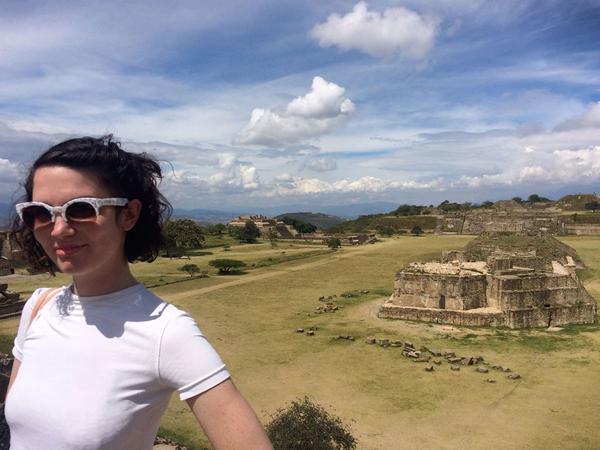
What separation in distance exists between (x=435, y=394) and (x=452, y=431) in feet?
6.30

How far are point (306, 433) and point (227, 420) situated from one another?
6.66m

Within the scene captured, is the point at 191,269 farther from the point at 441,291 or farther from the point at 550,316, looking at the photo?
the point at 550,316

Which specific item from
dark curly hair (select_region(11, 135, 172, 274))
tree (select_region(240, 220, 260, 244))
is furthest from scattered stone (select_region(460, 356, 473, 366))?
tree (select_region(240, 220, 260, 244))

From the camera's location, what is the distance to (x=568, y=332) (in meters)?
16.9

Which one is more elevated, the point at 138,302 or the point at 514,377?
the point at 138,302

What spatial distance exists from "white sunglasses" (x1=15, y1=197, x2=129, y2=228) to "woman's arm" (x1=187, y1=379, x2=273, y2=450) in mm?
769

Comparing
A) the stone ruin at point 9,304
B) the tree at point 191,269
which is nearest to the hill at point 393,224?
the tree at point 191,269

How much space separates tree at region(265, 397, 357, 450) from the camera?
745 centimetres

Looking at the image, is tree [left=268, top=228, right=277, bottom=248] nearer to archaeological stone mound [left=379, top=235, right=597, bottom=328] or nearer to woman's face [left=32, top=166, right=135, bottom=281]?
archaeological stone mound [left=379, top=235, right=597, bottom=328]

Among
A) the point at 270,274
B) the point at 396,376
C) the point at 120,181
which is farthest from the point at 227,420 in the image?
the point at 270,274

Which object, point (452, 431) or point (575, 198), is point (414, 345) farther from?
point (575, 198)

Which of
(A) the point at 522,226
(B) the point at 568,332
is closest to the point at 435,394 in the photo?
(B) the point at 568,332

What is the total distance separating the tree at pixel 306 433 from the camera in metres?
7.45

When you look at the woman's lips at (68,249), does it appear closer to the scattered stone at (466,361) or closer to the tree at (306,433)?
the tree at (306,433)
